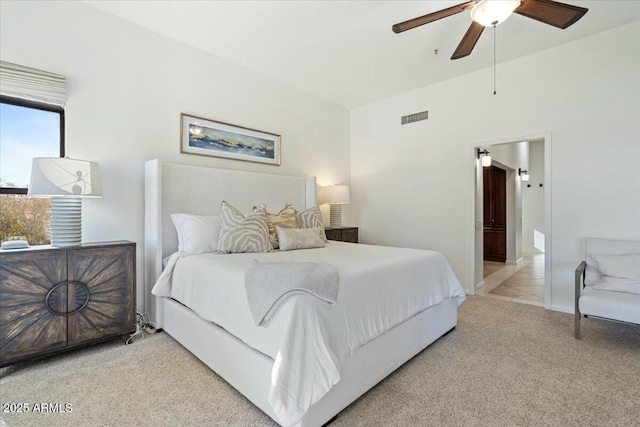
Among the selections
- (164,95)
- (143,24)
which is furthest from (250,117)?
(143,24)

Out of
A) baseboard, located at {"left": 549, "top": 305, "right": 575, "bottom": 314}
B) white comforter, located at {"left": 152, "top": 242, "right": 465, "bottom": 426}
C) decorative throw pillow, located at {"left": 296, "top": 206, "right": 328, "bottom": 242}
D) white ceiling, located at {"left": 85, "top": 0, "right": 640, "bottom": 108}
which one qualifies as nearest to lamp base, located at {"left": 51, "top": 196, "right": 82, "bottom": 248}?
white comforter, located at {"left": 152, "top": 242, "right": 465, "bottom": 426}

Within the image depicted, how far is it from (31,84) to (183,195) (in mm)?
1435

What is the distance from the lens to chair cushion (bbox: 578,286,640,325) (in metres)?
2.38

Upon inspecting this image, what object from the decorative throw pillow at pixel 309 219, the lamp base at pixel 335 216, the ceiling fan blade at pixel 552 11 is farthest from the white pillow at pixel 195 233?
the ceiling fan blade at pixel 552 11

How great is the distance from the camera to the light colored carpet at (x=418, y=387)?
1.67 metres

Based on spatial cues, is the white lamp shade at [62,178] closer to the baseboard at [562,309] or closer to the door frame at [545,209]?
the door frame at [545,209]

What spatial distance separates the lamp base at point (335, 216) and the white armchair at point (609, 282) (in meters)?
2.97

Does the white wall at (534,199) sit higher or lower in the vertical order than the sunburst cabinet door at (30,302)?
higher

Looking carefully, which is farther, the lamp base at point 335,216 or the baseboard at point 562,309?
the lamp base at point 335,216

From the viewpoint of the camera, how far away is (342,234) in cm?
462

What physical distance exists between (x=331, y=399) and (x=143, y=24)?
3.65m

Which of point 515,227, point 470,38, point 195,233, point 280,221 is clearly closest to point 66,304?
point 195,233

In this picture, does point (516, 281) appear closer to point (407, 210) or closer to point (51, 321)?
point (407, 210)

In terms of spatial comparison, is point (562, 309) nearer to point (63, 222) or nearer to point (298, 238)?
point (298, 238)
